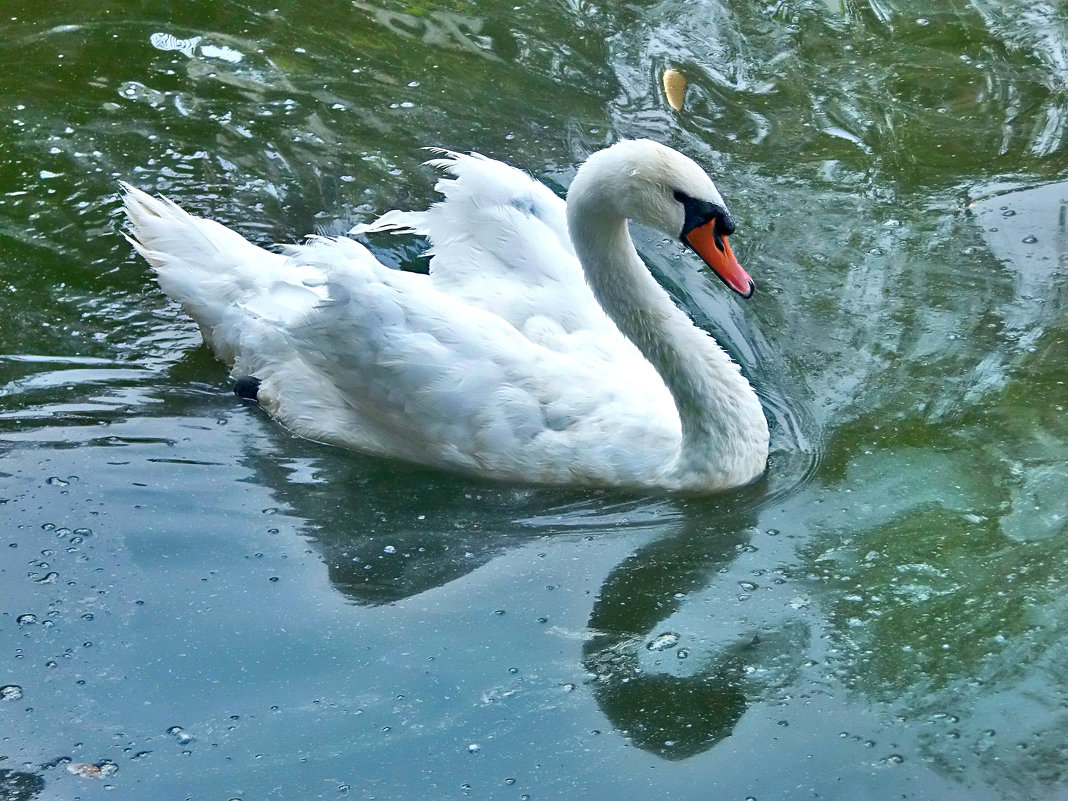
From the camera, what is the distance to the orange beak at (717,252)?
15.1ft

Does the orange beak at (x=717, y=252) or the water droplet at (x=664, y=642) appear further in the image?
the orange beak at (x=717, y=252)

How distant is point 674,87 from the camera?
24.0 feet

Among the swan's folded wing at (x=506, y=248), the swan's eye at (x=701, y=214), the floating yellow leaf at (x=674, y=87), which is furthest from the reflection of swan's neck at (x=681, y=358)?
the floating yellow leaf at (x=674, y=87)

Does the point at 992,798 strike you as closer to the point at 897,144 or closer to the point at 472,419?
the point at 472,419

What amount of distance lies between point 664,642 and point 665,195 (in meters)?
1.54

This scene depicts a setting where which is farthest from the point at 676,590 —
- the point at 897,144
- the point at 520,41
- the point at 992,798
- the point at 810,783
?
the point at 520,41

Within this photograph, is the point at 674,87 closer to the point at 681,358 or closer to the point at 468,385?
the point at 681,358

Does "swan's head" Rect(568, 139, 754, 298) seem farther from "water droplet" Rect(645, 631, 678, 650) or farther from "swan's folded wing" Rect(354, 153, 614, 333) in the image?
"water droplet" Rect(645, 631, 678, 650)

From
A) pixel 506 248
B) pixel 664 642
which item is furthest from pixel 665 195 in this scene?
pixel 664 642

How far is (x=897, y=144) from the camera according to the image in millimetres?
6691

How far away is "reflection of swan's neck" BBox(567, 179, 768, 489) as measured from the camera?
4.73 metres

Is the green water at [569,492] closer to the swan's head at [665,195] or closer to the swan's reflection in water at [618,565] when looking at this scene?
the swan's reflection in water at [618,565]

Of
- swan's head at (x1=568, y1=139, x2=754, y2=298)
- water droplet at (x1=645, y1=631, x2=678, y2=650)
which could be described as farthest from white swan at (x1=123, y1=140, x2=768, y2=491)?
water droplet at (x1=645, y1=631, x2=678, y2=650)

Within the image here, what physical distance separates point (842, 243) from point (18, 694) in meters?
3.90
